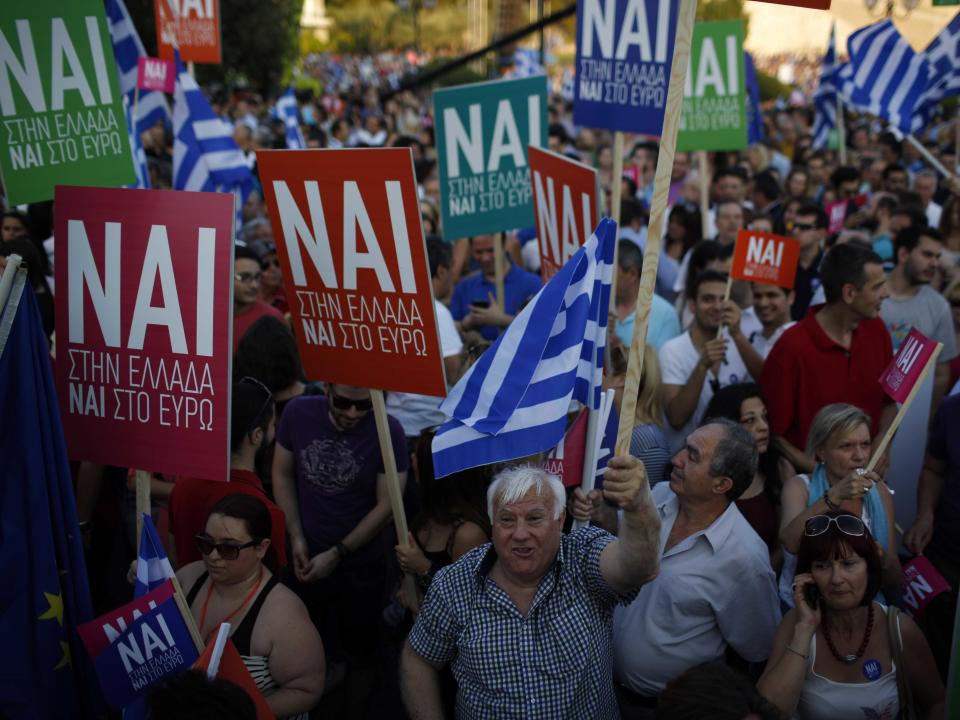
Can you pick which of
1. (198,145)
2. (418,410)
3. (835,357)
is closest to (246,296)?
(418,410)

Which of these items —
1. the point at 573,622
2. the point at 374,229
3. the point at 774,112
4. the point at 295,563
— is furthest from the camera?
the point at 774,112

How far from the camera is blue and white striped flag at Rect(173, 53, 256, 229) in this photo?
26.9 ft

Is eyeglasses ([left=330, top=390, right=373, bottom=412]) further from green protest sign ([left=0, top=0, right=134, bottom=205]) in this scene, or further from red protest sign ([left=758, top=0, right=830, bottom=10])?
red protest sign ([left=758, top=0, right=830, bottom=10])

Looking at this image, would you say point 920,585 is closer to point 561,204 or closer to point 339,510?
point 561,204

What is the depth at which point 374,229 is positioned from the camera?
3.76 m

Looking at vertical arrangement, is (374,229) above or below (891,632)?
above

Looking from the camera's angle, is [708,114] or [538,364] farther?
[708,114]

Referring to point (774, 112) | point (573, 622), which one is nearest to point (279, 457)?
point (573, 622)

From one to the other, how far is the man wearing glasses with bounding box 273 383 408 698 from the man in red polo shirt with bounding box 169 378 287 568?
268 mm

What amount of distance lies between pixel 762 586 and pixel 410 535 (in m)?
1.35

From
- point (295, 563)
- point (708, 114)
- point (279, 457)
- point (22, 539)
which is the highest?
point (708, 114)

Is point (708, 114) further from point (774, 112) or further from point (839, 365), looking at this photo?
point (774, 112)

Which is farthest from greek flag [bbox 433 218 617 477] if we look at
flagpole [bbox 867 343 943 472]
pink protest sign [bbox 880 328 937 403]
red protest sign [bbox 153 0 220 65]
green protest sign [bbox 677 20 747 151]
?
red protest sign [bbox 153 0 220 65]

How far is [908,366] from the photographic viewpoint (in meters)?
4.24
